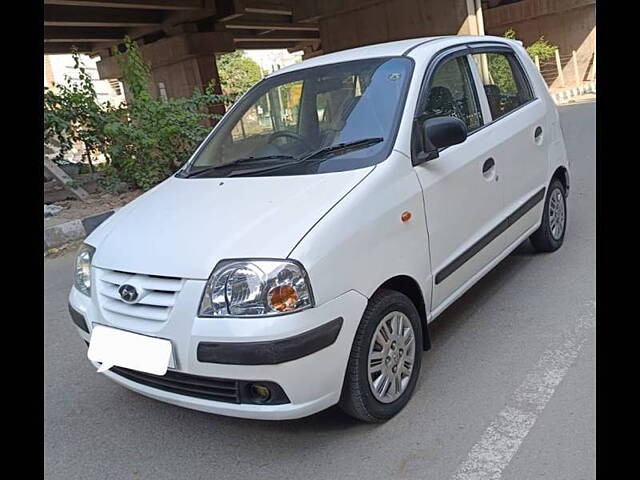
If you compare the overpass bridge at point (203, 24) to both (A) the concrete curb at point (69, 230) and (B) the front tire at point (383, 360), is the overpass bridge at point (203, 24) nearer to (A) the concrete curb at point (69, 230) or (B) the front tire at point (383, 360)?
(A) the concrete curb at point (69, 230)

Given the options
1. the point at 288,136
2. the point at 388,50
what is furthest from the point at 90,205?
the point at 388,50

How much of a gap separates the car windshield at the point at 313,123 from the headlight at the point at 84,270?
78 cm

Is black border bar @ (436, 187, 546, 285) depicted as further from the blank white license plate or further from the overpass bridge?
the overpass bridge

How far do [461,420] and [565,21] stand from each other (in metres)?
25.1

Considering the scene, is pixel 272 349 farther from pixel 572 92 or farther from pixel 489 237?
pixel 572 92

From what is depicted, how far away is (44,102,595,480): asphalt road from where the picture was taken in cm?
244

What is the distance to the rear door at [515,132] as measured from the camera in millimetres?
3730

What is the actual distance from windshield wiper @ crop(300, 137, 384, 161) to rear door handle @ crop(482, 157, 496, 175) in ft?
2.71

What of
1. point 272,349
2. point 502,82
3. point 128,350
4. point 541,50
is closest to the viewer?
point 272,349

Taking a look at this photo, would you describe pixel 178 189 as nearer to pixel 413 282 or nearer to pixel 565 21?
pixel 413 282

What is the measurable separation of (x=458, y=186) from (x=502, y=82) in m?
1.31

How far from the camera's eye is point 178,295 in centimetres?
235

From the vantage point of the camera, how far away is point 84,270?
2.89 m

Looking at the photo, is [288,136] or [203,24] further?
[203,24]
